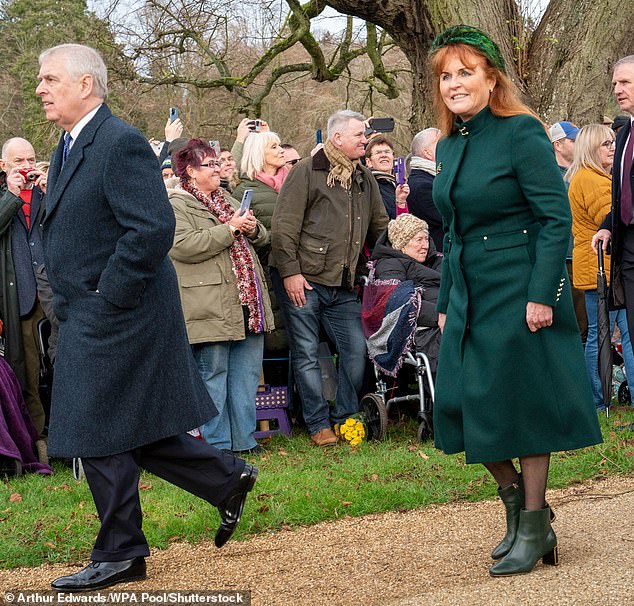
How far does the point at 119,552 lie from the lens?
445 cm

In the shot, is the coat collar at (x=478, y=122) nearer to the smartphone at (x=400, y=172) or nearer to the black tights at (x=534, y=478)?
the black tights at (x=534, y=478)

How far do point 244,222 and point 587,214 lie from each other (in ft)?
9.18

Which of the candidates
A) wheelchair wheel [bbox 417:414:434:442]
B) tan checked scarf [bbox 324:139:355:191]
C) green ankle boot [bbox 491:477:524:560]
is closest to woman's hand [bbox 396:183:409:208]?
tan checked scarf [bbox 324:139:355:191]

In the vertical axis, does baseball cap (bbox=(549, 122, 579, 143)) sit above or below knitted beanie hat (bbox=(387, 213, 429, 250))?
above

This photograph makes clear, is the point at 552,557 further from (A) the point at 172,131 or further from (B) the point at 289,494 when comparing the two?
(A) the point at 172,131

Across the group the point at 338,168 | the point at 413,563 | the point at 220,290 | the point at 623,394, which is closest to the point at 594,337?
the point at 623,394

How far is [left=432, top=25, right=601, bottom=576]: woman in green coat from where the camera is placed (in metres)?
4.27

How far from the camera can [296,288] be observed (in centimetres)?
793

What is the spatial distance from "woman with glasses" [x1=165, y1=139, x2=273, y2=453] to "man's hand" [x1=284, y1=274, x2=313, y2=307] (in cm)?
25

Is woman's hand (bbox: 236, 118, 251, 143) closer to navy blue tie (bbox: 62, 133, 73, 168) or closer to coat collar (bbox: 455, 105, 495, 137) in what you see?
navy blue tie (bbox: 62, 133, 73, 168)

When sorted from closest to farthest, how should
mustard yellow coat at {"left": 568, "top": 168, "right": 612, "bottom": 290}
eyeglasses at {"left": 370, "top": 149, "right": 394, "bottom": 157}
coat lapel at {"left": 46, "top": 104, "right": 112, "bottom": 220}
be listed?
coat lapel at {"left": 46, "top": 104, "right": 112, "bottom": 220} < mustard yellow coat at {"left": 568, "top": 168, "right": 612, "bottom": 290} < eyeglasses at {"left": 370, "top": 149, "right": 394, "bottom": 157}

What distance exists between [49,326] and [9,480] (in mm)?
1308

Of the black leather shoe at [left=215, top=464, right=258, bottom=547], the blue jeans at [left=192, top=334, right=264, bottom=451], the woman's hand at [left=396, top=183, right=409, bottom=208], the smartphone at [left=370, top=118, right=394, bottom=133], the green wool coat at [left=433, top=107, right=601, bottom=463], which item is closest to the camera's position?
the green wool coat at [left=433, top=107, right=601, bottom=463]

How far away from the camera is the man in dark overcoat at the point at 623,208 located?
6.59 metres
